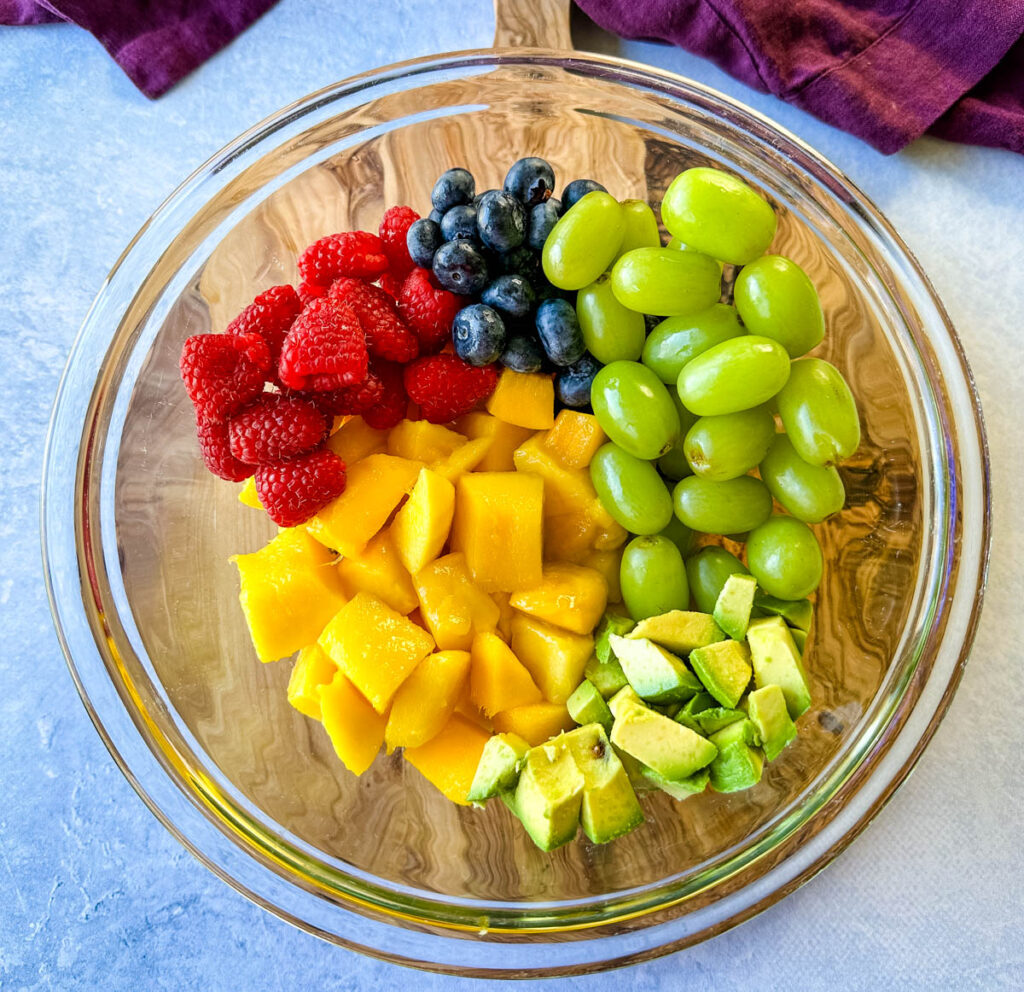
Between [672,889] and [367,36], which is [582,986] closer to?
[672,889]

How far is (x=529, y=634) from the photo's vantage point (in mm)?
1032

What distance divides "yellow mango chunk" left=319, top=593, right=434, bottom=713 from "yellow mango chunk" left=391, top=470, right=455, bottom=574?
7 centimetres

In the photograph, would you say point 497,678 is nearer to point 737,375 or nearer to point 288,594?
point 288,594

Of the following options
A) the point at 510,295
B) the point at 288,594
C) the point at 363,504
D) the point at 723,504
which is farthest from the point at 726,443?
the point at 288,594

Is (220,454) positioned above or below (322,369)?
below

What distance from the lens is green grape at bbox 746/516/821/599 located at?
959 millimetres

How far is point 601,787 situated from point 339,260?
2.20 ft

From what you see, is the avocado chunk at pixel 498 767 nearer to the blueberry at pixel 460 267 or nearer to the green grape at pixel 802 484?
the green grape at pixel 802 484

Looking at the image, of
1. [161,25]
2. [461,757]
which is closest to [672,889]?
[461,757]

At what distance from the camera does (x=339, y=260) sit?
3.34 ft

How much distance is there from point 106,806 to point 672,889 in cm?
78

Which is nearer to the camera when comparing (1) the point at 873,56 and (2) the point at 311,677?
(2) the point at 311,677

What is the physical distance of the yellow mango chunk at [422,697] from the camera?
99 centimetres

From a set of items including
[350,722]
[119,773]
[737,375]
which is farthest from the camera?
[119,773]
